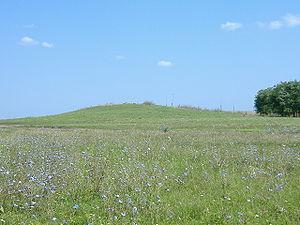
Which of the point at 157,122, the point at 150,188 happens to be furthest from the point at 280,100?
the point at 150,188

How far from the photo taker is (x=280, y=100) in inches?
2854

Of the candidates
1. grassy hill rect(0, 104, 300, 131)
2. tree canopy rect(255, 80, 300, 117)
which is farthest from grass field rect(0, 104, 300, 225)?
tree canopy rect(255, 80, 300, 117)

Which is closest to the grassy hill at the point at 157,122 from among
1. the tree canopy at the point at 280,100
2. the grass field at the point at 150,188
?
the grass field at the point at 150,188

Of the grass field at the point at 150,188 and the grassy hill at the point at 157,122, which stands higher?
the grassy hill at the point at 157,122

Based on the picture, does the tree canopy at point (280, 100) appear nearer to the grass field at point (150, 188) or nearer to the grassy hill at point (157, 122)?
the grassy hill at point (157, 122)

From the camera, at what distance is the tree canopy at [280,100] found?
7200 centimetres

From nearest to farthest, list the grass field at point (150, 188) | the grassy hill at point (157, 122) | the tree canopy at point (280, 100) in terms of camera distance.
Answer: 1. the grass field at point (150, 188)
2. the grassy hill at point (157, 122)
3. the tree canopy at point (280, 100)

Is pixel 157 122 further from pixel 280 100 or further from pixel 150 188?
pixel 280 100

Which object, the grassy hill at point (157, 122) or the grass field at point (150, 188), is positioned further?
the grassy hill at point (157, 122)

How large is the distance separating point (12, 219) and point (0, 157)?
556cm

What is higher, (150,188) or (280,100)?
(280,100)

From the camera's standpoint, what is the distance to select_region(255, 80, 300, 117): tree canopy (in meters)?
72.0

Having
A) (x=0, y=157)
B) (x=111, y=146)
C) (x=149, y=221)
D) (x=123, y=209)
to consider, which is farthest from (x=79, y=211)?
(x=111, y=146)

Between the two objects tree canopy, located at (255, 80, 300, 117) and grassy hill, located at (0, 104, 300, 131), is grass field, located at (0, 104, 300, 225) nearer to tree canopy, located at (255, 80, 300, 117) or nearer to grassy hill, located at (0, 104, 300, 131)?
grassy hill, located at (0, 104, 300, 131)
